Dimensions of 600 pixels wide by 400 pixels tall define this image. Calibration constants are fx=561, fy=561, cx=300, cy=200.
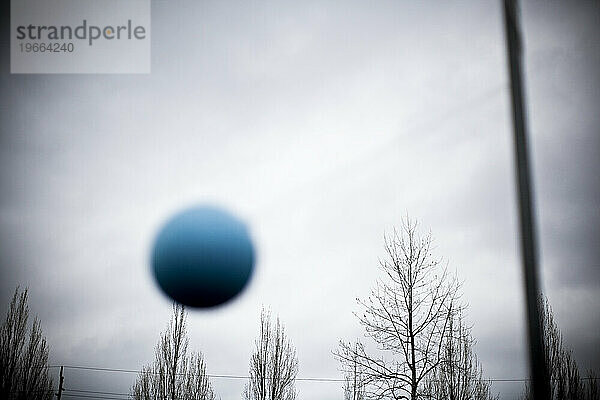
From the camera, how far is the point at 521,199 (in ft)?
5.09

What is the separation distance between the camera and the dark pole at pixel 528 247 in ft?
4.87

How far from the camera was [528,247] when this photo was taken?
152 centimetres

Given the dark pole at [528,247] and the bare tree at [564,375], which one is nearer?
the dark pole at [528,247]

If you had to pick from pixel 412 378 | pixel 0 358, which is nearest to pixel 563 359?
pixel 412 378

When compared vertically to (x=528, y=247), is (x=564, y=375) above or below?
below

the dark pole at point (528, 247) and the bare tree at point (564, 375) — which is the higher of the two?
the dark pole at point (528, 247)

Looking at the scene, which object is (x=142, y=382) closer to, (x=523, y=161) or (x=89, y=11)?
(x=89, y=11)

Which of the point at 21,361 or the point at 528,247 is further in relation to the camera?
the point at 21,361

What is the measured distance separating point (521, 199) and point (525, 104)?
305mm

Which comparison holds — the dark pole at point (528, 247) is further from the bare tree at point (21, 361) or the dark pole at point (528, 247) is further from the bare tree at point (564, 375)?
the bare tree at point (21, 361)

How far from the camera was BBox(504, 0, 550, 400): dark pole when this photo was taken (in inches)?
58.4

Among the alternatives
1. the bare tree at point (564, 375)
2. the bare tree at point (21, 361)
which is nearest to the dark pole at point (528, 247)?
the bare tree at point (564, 375)

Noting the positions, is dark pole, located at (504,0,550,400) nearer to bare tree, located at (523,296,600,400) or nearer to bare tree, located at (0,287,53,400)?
bare tree, located at (523,296,600,400)

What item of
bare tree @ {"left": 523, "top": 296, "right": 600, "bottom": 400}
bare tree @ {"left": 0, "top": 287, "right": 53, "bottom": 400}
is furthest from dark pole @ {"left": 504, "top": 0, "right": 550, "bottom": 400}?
Result: bare tree @ {"left": 0, "top": 287, "right": 53, "bottom": 400}
